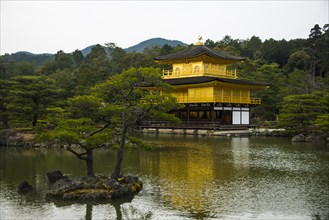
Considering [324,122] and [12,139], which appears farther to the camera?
[12,139]

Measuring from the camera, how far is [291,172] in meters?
16.2

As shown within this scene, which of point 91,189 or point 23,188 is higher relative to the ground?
point 91,189

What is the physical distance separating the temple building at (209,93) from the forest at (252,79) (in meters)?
3.75

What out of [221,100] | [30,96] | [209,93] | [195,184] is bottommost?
[195,184]

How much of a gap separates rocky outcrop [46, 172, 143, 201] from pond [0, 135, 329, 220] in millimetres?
351

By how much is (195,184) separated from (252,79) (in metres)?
38.3

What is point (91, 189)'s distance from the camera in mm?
12031

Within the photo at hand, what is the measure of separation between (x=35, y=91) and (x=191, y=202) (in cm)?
2182

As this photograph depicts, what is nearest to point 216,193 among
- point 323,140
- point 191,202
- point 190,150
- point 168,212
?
point 191,202

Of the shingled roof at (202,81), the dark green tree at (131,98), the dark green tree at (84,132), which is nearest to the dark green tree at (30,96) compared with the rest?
the shingled roof at (202,81)

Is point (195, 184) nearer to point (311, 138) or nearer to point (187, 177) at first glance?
point (187, 177)

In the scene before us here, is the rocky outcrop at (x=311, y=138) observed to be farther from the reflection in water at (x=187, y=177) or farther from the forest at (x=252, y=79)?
the reflection in water at (x=187, y=177)

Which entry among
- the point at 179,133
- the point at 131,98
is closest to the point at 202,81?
the point at 179,133

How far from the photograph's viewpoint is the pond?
10.5 meters
